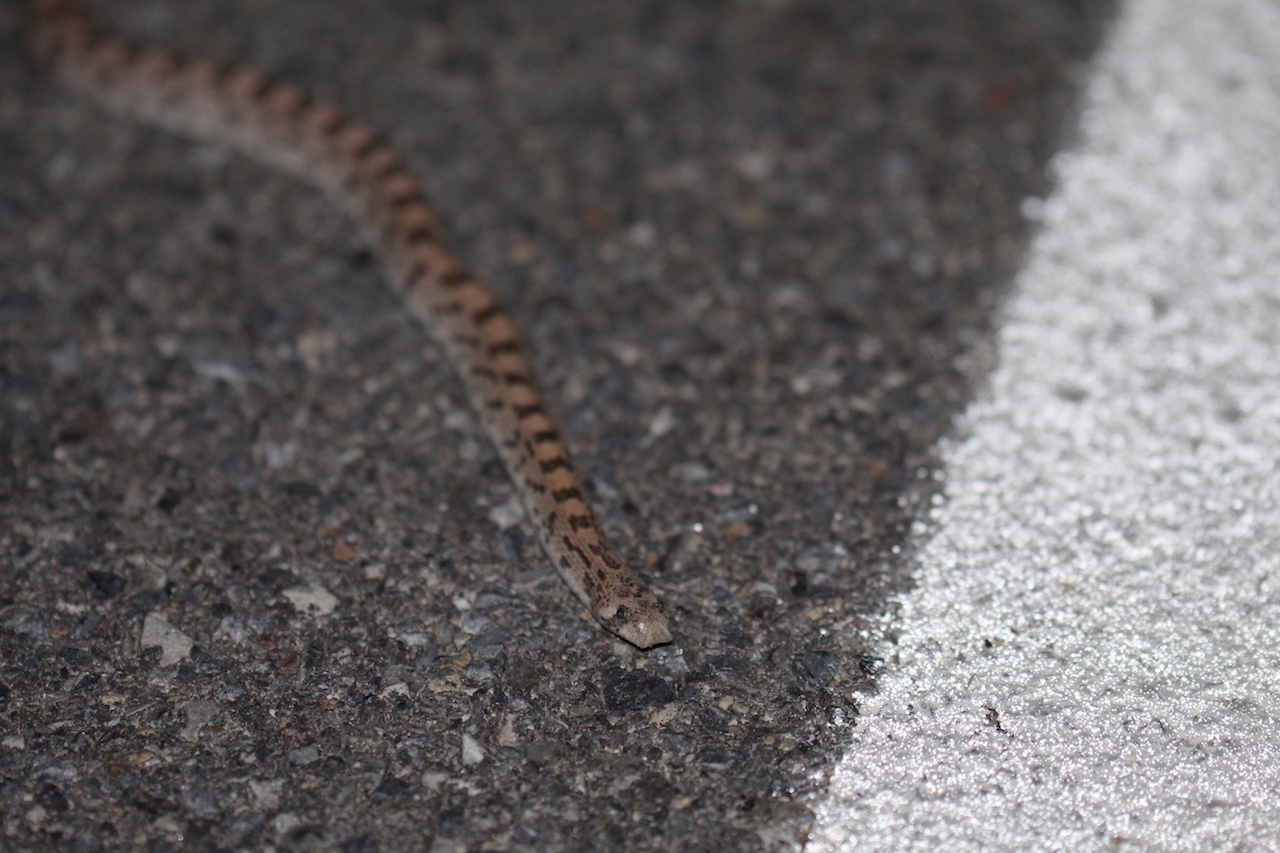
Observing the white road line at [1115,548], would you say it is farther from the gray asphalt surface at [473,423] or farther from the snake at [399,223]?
the snake at [399,223]

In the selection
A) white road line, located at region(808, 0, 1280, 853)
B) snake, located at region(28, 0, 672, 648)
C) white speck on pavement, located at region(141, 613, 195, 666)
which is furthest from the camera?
snake, located at region(28, 0, 672, 648)

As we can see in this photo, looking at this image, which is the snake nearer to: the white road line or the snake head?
the snake head

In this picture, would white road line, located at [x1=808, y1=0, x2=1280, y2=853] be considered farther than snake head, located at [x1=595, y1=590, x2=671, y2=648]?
No

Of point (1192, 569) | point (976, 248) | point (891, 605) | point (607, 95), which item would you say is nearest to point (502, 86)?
point (607, 95)

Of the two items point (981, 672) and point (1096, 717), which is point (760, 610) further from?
point (1096, 717)

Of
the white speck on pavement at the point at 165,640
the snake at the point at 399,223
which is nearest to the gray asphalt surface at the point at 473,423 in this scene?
the white speck on pavement at the point at 165,640

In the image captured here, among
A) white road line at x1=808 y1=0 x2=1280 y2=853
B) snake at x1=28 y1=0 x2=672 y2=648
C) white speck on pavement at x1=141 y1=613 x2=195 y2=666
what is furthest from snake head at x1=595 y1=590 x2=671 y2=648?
white speck on pavement at x1=141 y1=613 x2=195 y2=666
